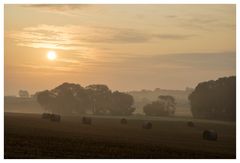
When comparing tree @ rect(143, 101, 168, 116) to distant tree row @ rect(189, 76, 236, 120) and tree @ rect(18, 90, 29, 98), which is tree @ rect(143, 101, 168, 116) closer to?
distant tree row @ rect(189, 76, 236, 120)

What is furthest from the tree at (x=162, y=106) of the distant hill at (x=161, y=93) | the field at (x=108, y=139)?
the field at (x=108, y=139)

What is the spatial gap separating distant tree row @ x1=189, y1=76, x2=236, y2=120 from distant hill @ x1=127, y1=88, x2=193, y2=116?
192 millimetres

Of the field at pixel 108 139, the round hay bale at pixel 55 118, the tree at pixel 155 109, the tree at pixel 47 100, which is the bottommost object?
the field at pixel 108 139

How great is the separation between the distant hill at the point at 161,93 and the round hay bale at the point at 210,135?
0.85 meters

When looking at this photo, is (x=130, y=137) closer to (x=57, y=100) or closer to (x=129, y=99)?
(x=129, y=99)

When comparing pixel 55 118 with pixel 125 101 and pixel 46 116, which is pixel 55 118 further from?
pixel 125 101

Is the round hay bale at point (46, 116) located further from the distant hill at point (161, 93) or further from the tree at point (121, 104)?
the distant hill at point (161, 93)

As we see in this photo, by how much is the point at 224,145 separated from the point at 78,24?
21.0 feet

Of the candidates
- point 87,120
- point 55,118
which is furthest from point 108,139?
point 55,118

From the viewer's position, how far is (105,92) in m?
18.3

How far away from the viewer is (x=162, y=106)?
18484 mm

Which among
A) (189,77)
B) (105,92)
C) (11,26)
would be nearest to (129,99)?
(105,92)

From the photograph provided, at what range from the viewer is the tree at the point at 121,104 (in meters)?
18.2

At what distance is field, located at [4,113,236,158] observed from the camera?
17453 millimetres
